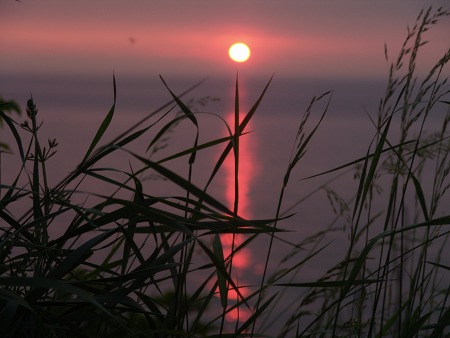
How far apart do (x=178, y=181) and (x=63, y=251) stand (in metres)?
0.30

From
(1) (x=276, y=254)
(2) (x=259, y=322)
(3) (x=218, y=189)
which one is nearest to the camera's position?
(2) (x=259, y=322)

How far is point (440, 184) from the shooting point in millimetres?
1493

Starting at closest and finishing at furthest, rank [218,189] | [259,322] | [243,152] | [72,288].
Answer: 1. [72,288]
2. [259,322]
3. [218,189]
4. [243,152]

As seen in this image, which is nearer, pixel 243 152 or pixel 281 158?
pixel 281 158

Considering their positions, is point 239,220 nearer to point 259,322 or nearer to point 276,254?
point 259,322

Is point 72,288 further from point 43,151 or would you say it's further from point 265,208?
point 265,208

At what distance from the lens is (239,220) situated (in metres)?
1.13

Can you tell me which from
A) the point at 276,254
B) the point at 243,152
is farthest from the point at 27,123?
the point at 243,152

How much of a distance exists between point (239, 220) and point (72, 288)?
0.95 feet

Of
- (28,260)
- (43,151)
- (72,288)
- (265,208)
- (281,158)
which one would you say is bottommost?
(72,288)

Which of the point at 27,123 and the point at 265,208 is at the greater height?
the point at 265,208

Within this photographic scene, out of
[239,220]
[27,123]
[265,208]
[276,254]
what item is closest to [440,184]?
[239,220]

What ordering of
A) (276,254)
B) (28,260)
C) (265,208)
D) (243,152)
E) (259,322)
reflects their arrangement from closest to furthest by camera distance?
1. (28,260)
2. (259,322)
3. (276,254)
4. (265,208)
5. (243,152)

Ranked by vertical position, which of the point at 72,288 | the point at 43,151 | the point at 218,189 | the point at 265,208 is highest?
the point at 218,189
